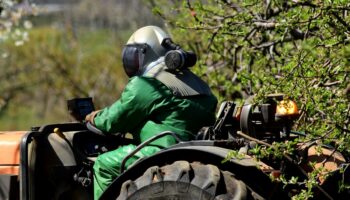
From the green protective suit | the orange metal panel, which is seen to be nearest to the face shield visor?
the green protective suit

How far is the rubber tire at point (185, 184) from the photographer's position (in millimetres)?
5543

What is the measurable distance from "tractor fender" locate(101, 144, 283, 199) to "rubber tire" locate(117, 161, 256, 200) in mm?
105

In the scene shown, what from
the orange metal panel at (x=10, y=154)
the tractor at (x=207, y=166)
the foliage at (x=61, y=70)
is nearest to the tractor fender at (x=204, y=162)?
the tractor at (x=207, y=166)

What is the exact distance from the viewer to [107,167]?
6.68 m

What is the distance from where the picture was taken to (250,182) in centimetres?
573

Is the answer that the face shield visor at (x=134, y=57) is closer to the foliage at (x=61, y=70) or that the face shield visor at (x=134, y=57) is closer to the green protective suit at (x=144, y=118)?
the green protective suit at (x=144, y=118)

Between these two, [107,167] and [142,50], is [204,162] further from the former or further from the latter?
[142,50]

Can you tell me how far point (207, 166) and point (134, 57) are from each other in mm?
1707

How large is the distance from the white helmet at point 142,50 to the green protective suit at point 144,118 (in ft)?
1.38

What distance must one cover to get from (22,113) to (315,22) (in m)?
49.9

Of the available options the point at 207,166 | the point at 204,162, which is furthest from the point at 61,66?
the point at 207,166

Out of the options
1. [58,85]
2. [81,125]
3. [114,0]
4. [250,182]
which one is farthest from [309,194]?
[114,0]

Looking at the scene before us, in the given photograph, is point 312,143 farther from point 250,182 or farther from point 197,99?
point 197,99

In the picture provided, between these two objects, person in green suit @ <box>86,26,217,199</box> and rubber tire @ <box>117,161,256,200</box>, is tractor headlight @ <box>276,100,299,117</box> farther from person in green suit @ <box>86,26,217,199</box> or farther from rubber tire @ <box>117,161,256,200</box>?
person in green suit @ <box>86,26,217,199</box>
